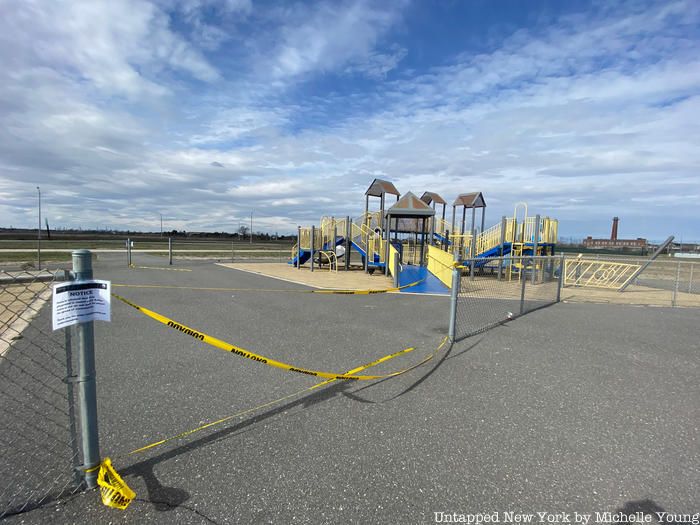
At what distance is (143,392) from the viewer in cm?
386

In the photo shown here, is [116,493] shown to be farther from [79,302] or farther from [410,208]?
[410,208]

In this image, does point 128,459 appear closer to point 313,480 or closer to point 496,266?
point 313,480

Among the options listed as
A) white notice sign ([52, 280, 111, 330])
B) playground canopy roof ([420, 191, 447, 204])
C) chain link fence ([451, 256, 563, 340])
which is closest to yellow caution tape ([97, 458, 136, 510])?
white notice sign ([52, 280, 111, 330])

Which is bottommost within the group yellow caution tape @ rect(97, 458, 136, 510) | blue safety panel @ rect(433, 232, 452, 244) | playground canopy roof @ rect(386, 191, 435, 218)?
yellow caution tape @ rect(97, 458, 136, 510)

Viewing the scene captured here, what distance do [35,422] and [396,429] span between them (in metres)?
3.25

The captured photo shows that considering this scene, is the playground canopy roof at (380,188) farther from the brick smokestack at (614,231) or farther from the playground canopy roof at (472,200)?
the brick smokestack at (614,231)

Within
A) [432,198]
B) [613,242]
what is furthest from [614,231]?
[432,198]

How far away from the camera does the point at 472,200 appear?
68.8 feet

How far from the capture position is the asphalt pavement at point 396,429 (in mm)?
2340

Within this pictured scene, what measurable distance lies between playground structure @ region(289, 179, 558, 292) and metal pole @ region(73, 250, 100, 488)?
1029cm

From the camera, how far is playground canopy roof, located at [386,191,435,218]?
671 inches

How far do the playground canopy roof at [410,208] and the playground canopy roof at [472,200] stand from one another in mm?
4851

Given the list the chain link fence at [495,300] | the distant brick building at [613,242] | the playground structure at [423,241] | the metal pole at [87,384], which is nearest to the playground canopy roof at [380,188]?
the playground structure at [423,241]

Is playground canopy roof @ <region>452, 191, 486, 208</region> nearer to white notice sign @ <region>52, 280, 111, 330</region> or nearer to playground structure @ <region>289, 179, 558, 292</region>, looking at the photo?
playground structure @ <region>289, 179, 558, 292</region>
